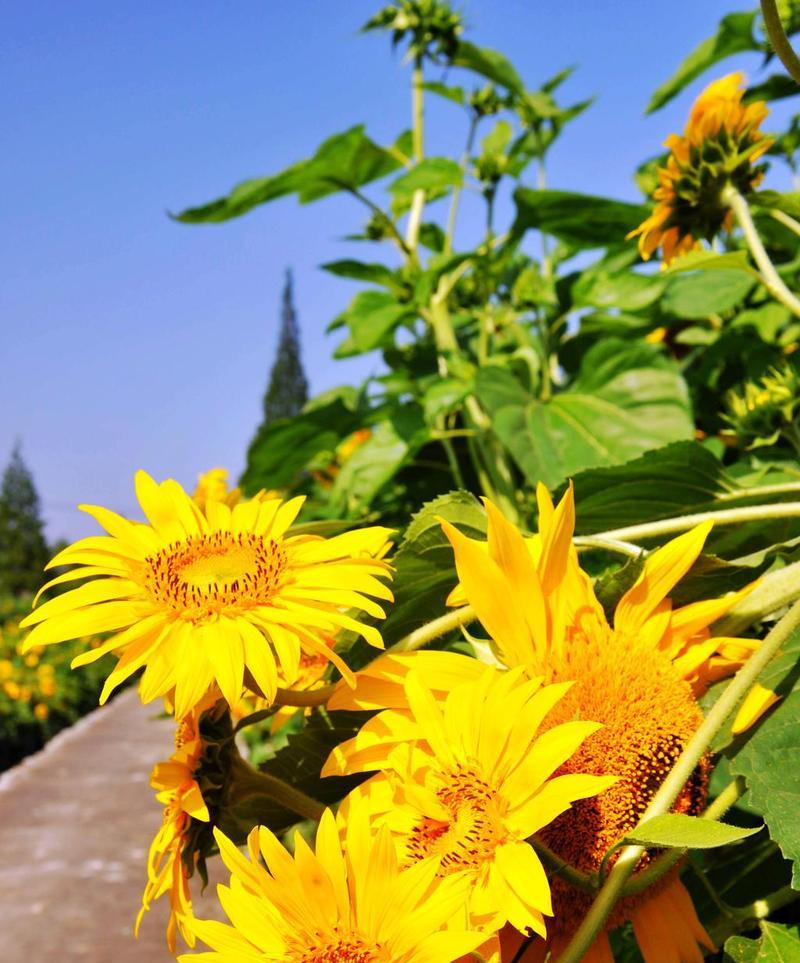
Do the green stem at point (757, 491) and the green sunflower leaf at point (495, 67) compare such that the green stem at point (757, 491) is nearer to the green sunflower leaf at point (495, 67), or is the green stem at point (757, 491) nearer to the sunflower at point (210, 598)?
the sunflower at point (210, 598)

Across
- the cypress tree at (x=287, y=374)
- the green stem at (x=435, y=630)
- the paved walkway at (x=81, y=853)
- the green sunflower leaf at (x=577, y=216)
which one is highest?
the cypress tree at (x=287, y=374)

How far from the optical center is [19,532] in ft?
83.8

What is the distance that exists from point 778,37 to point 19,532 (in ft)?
89.3

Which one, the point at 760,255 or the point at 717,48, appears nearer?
the point at 760,255

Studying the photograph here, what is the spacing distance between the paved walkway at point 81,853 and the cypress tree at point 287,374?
20.8m

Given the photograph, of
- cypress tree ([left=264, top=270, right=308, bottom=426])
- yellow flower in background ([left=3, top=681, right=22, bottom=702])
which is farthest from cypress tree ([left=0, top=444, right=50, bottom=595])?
yellow flower in background ([left=3, top=681, right=22, bottom=702])

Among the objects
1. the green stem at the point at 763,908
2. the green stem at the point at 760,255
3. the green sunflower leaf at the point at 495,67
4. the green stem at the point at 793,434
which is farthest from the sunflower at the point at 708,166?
the green sunflower leaf at the point at 495,67

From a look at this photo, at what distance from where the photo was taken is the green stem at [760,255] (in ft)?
1.63

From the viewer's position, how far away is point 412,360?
1134 millimetres

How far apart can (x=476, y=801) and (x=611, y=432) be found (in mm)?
626

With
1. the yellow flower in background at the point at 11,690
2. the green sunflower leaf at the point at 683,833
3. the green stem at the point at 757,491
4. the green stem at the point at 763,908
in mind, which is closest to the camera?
the green sunflower leaf at the point at 683,833

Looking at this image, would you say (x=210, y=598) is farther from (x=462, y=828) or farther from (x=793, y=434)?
(x=793, y=434)

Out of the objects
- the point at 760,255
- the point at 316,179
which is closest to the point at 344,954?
the point at 760,255

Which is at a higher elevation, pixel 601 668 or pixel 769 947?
pixel 601 668
